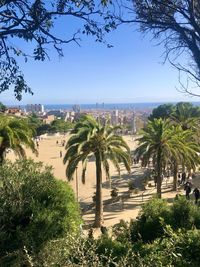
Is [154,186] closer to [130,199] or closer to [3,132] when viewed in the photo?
[130,199]

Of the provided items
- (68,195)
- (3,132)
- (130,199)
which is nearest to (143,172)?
(130,199)

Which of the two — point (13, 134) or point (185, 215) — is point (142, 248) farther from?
point (13, 134)

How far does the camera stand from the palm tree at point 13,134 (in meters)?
17.3

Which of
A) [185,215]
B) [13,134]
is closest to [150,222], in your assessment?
[185,215]

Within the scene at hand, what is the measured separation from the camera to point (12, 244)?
8.53m

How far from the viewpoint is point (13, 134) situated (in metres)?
17.5

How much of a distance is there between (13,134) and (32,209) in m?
9.03

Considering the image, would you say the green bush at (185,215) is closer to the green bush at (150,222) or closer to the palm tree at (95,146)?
the green bush at (150,222)

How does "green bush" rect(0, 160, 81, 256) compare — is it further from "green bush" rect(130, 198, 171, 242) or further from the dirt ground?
the dirt ground

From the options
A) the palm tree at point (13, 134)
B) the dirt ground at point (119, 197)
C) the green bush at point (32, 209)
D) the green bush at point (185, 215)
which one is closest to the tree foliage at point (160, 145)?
the dirt ground at point (119, 197)

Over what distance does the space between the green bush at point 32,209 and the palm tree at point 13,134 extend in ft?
24.3

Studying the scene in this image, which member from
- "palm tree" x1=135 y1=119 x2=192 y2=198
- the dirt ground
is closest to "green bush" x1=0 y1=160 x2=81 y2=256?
the dirt ground

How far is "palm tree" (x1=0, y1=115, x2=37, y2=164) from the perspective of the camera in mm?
17328

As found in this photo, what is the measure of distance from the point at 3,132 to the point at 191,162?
11.5 metres
